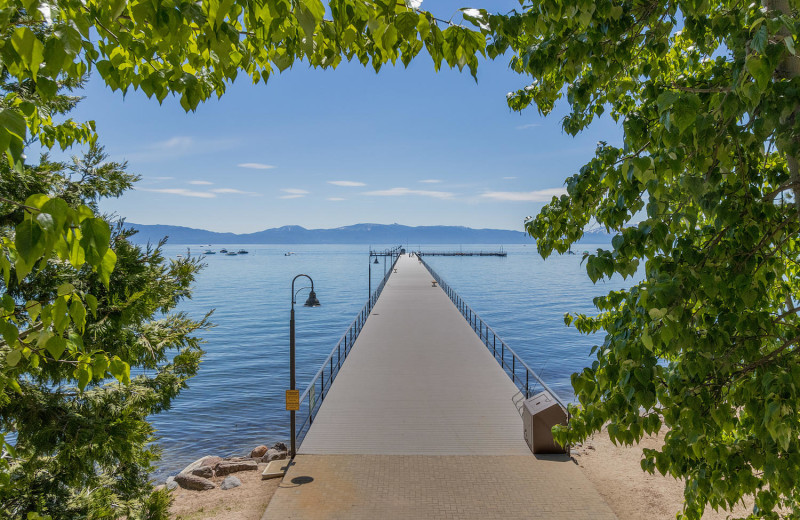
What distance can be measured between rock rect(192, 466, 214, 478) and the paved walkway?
3.60 meters

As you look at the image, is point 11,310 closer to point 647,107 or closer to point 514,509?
point 647,107

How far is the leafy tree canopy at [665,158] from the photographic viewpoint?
2.27 metres

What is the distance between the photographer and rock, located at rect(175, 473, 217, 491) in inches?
521

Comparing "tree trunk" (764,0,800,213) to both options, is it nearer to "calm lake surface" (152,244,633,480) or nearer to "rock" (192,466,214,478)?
"calm lake surface" (152,244,633,480)

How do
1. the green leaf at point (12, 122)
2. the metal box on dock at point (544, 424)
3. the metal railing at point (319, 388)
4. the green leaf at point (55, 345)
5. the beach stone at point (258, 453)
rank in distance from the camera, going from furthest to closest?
the beach stone at point (258, 453) → the metal railing at point (319, 388) → the metal box on dock at point (544, 424) → the green leaf at point (55, 345) → the green leaf at point (12, 122)

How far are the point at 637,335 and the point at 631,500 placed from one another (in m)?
9.59

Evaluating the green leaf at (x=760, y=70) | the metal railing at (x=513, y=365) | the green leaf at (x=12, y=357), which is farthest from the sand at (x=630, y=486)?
the green leaf at (x=12, y=357)

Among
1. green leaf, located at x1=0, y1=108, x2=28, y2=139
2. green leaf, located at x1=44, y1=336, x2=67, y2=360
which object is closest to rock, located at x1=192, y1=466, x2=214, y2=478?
green leaf, located at x1=44, y1=336, x2=67, y2=360

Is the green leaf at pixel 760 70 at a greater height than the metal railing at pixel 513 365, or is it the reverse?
the green leaf at pixel 760 70

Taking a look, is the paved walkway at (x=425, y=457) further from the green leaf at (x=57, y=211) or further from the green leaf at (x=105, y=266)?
the green leaf at (x=57, y=211)

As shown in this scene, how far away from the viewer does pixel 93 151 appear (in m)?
8.40

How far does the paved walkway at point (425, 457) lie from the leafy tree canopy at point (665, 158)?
21.4 feet

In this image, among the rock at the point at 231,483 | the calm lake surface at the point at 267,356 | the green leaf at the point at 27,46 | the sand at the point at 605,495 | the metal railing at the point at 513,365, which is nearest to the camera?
the green leaf at the point at 27,46

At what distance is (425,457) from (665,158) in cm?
985
